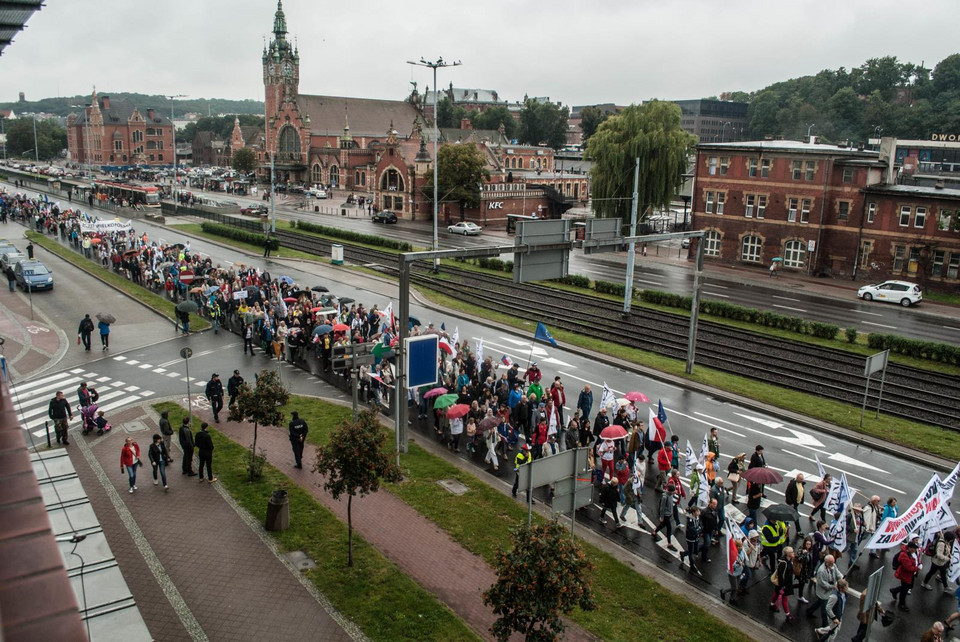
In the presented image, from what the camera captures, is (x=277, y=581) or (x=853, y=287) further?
(x=853, y=287)

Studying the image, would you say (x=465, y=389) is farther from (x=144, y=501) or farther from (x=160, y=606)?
(x=160, y=606)

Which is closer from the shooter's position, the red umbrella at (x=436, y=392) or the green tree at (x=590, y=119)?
the red umbrella at (x=436, y=392)

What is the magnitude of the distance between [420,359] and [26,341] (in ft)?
67.0

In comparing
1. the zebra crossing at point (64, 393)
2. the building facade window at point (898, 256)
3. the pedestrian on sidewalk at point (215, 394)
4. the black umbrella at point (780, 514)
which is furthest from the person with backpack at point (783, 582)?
the building facade window at point (898, 256)

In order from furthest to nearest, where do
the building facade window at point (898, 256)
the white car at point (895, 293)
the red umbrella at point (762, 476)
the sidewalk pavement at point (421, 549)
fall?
1. the building facade window at point (898, 256)
2. the white car at point (895, 293)
3. the red umbrella at point (762, 476)
4. the sidewalk pavement at point (421, 549)

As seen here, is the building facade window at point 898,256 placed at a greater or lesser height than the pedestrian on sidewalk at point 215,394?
greater

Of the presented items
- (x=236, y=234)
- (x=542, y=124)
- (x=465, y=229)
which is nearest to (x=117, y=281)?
(x=236, y=234)

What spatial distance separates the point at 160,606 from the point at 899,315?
133ft

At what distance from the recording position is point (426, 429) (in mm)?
22609

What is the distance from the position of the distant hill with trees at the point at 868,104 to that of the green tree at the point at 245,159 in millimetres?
96801

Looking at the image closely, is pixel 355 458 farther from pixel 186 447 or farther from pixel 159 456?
pixel 186 447

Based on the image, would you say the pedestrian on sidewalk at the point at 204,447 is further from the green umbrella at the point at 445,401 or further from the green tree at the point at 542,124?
the green tree at the point at 542,124

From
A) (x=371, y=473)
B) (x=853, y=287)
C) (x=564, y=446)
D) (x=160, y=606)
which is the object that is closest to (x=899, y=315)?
(x=853, y=287)

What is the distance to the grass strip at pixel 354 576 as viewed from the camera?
41.4 feet
